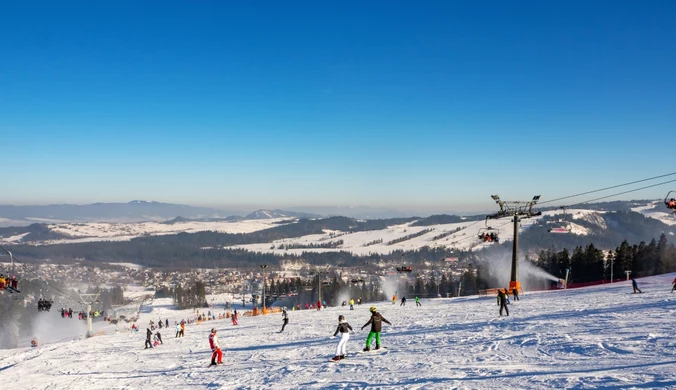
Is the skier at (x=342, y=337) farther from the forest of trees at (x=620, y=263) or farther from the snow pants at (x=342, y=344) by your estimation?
the forest of trees at (x=620, y=263)

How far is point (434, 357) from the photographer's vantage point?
14883 millimetres

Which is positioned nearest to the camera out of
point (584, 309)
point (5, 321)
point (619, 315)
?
point (619, 315)

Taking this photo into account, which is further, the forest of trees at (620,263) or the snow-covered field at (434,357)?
the forest of trees at (620,263)

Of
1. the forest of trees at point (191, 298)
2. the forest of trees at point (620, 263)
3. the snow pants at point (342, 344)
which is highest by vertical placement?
the snow pants at point (342, 344)

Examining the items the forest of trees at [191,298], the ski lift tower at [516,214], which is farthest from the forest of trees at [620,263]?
the forest of trees at [191,298]

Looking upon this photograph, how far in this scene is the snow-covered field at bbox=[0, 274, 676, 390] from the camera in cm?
1130

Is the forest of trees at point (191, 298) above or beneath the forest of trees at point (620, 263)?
beneath

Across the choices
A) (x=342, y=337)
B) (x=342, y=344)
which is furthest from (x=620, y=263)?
(x=342, y=337)

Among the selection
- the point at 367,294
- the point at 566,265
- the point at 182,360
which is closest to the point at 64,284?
the point at 367,294

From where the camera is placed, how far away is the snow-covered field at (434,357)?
445 inches

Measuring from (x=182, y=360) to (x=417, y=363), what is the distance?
1132cm

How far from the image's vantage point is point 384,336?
2077 centimetres

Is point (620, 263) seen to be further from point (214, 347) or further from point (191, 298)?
point (191, 298)

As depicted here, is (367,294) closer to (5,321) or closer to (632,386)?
(5,321)
